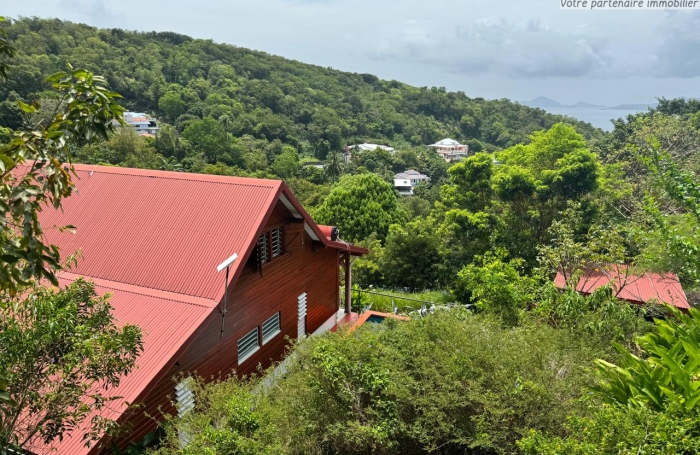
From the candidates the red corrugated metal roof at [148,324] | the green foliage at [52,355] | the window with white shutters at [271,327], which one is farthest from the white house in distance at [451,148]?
the green foliage at [52,355]

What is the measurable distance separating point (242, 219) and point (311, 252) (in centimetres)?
303

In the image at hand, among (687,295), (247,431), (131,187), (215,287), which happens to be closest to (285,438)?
(247,431)

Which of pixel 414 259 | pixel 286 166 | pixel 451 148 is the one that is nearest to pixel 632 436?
pixel 414 259

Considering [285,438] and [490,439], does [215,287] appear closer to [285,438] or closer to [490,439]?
[285,438]

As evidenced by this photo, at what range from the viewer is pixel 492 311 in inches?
Result: 448

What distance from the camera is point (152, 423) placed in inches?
286

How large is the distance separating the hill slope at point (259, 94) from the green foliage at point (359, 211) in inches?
1311

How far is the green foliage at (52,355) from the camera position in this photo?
13.7ft

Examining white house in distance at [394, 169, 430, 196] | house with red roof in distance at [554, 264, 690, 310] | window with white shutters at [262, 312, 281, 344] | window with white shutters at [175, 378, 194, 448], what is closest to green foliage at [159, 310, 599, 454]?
window with white shutters at [175, 378, 194, 448]

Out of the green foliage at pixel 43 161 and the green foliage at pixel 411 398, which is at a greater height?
the green foliage at pixel 43 161

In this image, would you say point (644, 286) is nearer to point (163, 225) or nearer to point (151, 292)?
point (163, 225)

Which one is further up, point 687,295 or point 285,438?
point 285,438

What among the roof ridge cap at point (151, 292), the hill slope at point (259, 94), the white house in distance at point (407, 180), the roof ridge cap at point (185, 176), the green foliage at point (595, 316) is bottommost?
the white house in distance at point (407, 180)

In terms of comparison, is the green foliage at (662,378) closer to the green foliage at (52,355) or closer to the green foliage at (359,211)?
the green foliage at (52,355)
